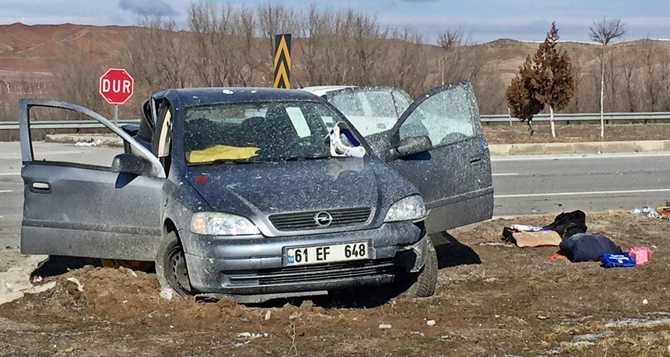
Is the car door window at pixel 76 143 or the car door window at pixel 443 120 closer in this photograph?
the car door window at pixel 443 120

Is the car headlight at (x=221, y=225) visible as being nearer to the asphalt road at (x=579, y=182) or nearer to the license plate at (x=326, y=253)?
the license plate at (x=326, y=253)

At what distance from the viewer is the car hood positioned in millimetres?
5582

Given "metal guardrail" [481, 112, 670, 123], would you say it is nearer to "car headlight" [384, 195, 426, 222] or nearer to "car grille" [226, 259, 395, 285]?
"car headlight" [384, 195, 426, 222]

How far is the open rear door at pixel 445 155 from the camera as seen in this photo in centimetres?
689

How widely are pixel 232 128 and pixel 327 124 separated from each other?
2.43ft

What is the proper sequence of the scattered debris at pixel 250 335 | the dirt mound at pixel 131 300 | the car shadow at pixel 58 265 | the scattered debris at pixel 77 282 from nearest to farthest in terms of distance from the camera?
1. the scattered debris at pixel 250 335
2. the dirt mound at pixel 131 300
3. the scattered debris at pixel 77 282
4. the car shadow at pixel 58 265

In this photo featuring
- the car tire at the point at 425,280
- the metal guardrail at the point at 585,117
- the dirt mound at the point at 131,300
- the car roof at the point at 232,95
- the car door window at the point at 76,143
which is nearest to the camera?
the dirt mound at the point at 131,300

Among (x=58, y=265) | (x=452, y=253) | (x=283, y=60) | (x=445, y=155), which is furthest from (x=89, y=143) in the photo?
(x=445, y=155)

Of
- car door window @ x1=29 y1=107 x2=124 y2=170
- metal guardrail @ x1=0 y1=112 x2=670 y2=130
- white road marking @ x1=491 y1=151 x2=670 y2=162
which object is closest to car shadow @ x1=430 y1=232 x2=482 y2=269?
car door window @ x1=29 y1=107 x2=124 y2=170

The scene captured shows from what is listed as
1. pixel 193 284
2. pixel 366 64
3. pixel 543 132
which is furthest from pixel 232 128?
pixel 366 64

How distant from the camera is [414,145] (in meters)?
6.77

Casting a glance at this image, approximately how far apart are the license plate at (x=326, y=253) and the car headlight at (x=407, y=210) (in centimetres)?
29

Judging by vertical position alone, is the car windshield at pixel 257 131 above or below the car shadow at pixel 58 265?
above

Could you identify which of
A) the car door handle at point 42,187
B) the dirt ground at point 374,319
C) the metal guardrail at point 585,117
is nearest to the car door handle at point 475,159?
the dirt ground at point 374,319
